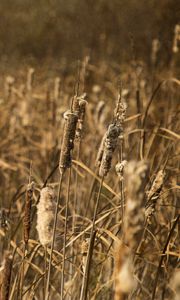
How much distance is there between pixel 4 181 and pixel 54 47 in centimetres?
856

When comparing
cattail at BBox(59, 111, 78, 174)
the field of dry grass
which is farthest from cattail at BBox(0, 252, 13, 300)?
cattail at BBox(59, 111, 78, 174)

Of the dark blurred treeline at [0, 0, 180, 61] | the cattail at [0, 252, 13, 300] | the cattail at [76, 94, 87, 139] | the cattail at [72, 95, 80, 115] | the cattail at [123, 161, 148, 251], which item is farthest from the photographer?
the dark blurred treeline at [0, 0, 180, 61]

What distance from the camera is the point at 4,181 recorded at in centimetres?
354

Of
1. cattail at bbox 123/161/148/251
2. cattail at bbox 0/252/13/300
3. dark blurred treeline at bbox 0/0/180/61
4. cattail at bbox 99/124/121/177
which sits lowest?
cattail at bbox 0/252/13/300

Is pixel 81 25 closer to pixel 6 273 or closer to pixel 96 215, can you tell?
pixel 96 215

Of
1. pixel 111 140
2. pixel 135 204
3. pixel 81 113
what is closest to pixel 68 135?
pixel 111 140

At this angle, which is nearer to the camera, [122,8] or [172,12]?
[172,12]

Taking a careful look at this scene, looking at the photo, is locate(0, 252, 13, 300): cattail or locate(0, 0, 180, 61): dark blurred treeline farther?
locate(0, 0, 180, 61): dark blurred treeline

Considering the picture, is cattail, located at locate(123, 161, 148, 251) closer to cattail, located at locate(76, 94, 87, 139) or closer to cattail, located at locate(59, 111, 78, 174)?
cattail, located at locate(59, 111, 78, 174)

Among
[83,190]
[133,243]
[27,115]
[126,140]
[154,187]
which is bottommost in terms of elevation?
[133,243]

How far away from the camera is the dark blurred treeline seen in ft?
31.7

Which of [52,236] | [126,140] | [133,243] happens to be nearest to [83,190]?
[126,140]

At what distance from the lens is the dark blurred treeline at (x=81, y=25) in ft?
31.7

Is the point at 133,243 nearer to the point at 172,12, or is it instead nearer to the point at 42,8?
the point at 172,12
